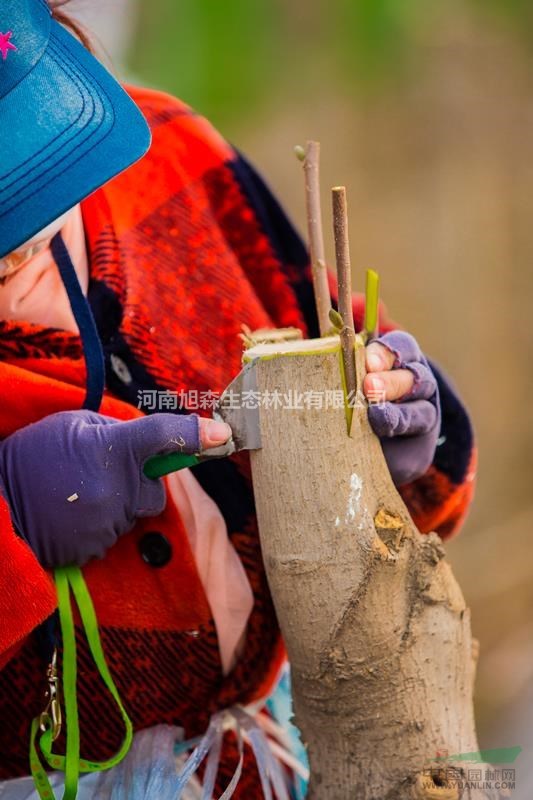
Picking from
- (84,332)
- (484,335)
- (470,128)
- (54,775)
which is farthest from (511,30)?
(54,775)

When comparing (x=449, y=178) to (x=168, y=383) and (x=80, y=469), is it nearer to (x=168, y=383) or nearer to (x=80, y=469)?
(x=168, y=383)

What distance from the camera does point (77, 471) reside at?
828 millimetres

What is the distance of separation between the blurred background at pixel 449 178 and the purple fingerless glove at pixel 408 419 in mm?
Result: 1467

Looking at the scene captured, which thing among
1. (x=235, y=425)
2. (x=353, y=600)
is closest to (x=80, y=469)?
(x=235, y=425)

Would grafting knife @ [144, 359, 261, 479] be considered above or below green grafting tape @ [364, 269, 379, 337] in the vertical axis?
below

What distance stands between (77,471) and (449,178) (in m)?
2.17

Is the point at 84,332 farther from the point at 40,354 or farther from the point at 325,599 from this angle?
the point at 325,599

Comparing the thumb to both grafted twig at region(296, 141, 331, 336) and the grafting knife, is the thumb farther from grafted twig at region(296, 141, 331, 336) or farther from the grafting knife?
grafted twig at region(296, 141, 331, 336)

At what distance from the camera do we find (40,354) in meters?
0.94

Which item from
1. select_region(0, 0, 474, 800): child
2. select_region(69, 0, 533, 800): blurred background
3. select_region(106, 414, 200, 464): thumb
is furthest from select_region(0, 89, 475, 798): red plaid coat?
select_region(69, 0, 533, 800): blurred background

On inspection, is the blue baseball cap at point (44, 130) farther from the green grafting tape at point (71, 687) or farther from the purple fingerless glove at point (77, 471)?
the green grafting tape at point (71, 687)

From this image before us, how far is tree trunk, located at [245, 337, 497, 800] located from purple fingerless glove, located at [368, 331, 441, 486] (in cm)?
2

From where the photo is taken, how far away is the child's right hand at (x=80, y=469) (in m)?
0.83

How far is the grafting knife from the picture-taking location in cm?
85
